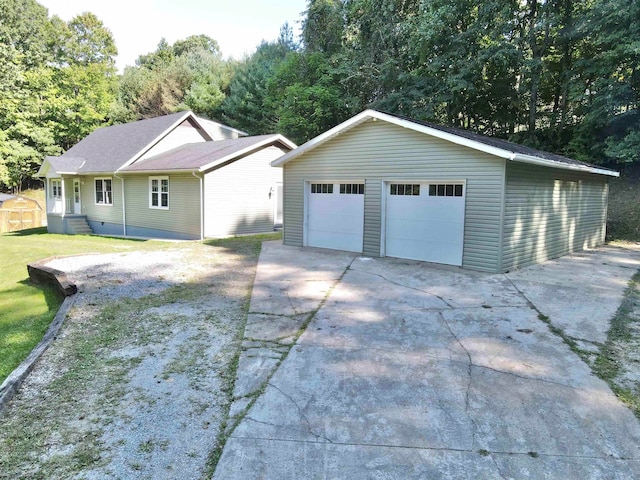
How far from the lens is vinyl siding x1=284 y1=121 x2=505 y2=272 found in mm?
8766

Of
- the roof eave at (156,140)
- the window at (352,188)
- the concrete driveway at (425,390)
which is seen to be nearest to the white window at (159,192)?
the roof eave at (156,140)

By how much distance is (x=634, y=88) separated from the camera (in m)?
15.8

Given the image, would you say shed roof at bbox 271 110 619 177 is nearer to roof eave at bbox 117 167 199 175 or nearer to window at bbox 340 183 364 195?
window at bbox 340 183 364 195

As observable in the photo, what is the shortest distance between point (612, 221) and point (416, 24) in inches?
463

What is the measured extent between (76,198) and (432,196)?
735 inches

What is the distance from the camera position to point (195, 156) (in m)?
16.7

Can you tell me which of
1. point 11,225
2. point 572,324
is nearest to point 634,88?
point 572,324

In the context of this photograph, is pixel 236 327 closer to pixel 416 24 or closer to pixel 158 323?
pixel 158 323

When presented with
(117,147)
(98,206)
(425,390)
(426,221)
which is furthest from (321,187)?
(117,147)

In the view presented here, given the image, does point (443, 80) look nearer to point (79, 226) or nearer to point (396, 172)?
point (396, 172)

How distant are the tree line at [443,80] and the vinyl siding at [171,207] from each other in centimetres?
950

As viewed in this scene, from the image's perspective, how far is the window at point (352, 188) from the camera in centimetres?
1107

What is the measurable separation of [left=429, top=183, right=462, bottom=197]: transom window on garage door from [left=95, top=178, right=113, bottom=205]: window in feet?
49.9

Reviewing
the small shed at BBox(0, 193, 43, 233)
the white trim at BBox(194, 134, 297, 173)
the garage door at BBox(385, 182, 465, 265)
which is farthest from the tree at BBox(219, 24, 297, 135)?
the garage door at BBox(385, 182, 465, 265)
